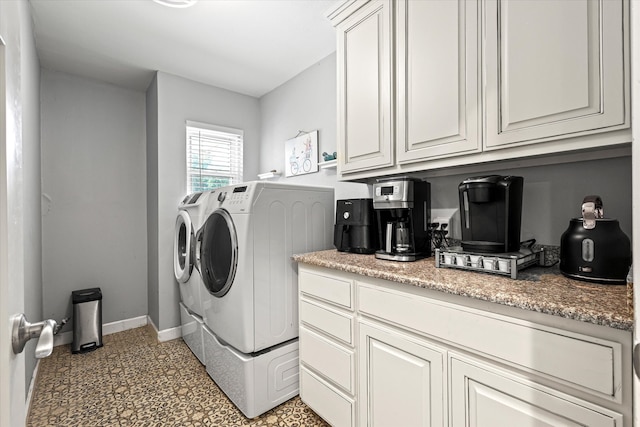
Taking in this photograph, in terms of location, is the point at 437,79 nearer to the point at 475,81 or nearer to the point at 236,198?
the point at 475,81

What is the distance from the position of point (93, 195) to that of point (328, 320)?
2869 mm

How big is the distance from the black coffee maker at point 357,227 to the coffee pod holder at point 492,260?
498 millimetres

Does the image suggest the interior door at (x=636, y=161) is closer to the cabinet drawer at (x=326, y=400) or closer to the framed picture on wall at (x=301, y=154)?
the cabinet drawer at (x=326, y=400)

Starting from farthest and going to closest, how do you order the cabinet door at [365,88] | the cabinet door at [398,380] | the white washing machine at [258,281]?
the white washing machine at [258,281], the cabinet door at [365,88], the cabinet door at [398,380]

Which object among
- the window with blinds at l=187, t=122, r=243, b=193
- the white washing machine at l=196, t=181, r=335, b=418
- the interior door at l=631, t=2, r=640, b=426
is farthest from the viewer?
the window with blinds at l=187, t=122, r=243, b=193

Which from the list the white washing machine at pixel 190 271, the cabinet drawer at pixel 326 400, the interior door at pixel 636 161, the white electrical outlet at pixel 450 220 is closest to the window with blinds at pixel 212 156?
the white washing machine at pixel 190 271

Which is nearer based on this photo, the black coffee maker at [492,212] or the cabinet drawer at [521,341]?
the cabinet drawer at [521,341]

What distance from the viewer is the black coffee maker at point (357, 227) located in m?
1.80

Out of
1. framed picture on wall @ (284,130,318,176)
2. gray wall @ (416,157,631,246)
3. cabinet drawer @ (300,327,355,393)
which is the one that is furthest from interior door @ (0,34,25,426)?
framed picture on wall @ (284,130,318,176)

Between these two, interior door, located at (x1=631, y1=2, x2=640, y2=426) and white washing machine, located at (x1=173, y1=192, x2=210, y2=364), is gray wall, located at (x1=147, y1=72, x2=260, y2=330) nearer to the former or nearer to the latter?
white washing machine, located at (x1=173, y1=192, x2=210, y2=364)

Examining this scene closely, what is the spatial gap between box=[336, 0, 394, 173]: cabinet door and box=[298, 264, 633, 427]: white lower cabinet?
0.75 m

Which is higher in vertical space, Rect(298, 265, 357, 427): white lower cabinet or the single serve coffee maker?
the single serve coffee maker

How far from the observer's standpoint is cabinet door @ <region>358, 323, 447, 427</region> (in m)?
1.13

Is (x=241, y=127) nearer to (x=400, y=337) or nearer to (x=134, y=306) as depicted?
(x=134, y=306)
